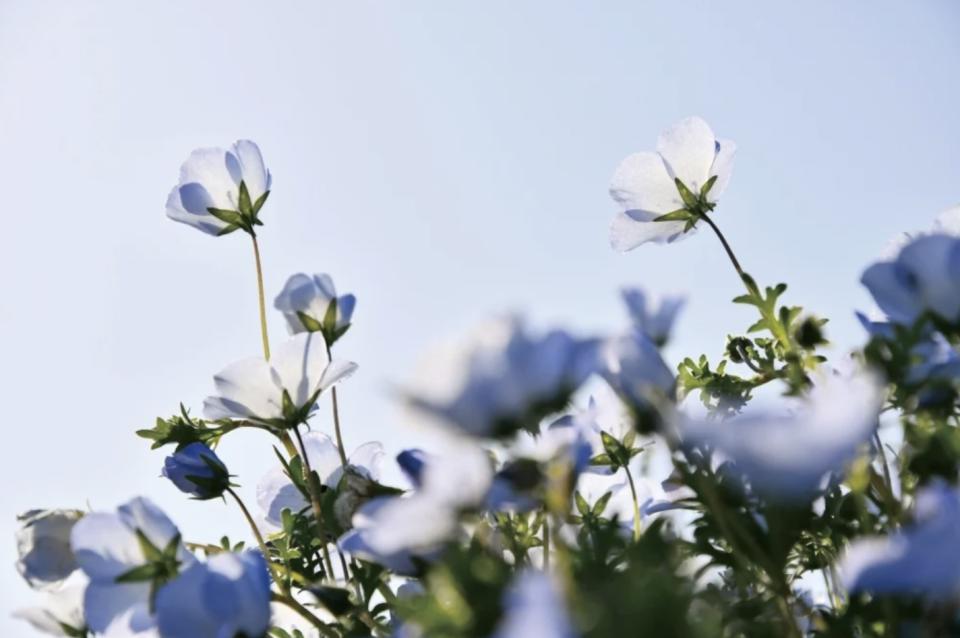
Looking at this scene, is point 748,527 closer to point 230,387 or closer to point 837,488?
point 837,488

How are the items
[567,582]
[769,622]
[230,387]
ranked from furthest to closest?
[230,387] → [769,622] → [567,582]

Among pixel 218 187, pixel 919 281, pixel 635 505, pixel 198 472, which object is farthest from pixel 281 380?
pixel 919 281

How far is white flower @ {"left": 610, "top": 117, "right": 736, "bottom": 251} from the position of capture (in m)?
1.57

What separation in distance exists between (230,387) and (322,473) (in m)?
0.30

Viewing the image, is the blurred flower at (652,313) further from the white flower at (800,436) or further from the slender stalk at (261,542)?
the slender stalk at (261,542)

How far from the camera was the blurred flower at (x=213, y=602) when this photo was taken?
0.81 metres

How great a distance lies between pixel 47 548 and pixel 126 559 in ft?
0.74

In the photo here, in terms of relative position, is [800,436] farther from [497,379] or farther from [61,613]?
[61,613]

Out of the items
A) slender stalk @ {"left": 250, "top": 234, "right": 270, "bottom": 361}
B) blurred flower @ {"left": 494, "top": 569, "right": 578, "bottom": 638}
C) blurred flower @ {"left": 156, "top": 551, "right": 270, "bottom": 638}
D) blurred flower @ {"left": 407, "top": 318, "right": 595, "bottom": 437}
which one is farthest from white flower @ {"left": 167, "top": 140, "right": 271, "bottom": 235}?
blurred flower @ {"left": 494, "top": 569, "right": 578, "bottom": 638}

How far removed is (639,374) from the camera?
0.79m

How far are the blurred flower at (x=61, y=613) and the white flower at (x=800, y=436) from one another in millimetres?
840

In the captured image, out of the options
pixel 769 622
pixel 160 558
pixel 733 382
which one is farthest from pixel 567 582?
pixel 733 382

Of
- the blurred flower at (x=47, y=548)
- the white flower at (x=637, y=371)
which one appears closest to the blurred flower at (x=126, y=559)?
the blurred flower at (x=47, y=548)

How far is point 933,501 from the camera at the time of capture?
0.60m
